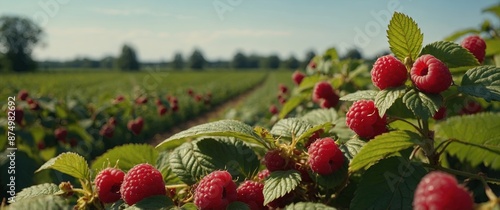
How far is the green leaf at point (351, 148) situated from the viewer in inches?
50.1

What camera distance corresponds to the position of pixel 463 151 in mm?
1627

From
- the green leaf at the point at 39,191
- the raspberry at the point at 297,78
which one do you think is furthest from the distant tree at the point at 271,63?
the green leaf at the point at 39,191

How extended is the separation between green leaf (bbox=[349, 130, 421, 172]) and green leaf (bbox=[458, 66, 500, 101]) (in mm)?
246

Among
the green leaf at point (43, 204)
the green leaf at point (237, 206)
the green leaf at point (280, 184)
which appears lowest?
the green leaf at point (237, 206)

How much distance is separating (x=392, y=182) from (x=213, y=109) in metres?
23.0

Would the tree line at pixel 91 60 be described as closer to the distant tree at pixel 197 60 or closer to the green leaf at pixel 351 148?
the distant tree at pixel 197 60

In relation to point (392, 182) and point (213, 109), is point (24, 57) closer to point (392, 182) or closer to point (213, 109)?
point (213, 109)

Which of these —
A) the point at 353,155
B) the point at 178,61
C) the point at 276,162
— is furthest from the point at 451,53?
the point at 178,61

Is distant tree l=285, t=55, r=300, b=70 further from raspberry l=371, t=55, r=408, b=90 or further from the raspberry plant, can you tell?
raspberry l=371, t=55, r=408, b=90

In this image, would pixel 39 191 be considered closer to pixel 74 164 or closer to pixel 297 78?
pixel 74 164

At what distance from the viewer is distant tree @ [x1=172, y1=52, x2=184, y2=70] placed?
→ 101375 millimetres

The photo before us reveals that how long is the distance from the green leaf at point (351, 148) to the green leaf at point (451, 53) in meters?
0.41

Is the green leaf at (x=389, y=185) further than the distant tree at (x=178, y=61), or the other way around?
the distant tree at (x=178, y=61)

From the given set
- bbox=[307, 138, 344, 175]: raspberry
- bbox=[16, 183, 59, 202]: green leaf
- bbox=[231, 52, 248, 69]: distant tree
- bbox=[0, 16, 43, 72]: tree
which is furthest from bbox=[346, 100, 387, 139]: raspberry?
bbox=[231, 52, 248, 69]: distant tree
